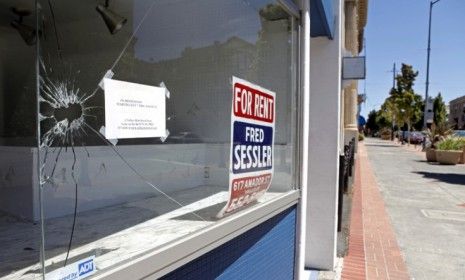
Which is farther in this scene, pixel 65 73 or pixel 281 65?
pixel 281 65

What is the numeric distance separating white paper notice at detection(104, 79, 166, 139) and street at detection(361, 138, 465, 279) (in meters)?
4.38

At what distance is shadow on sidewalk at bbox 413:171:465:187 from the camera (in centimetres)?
1430

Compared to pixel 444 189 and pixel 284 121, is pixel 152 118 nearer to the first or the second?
pixel 284 121

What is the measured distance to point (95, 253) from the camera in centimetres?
165

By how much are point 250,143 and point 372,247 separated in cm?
426

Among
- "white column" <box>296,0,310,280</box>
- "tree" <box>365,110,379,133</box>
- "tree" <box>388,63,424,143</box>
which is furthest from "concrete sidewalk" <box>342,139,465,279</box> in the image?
"tree" <box>365,110,379,133</box>

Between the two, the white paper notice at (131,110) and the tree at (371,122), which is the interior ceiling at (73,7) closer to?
the white paper notice at (131,110)

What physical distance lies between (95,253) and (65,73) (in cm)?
78

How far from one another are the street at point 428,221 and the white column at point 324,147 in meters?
1.15

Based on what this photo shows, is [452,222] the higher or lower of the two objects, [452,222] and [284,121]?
the lower

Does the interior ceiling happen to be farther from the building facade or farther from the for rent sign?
the for rent sign

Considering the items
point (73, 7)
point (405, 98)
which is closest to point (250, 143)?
point (73, 7)

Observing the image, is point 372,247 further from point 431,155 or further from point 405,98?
point 405,98

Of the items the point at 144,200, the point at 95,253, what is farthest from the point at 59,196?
the point at 144,200
